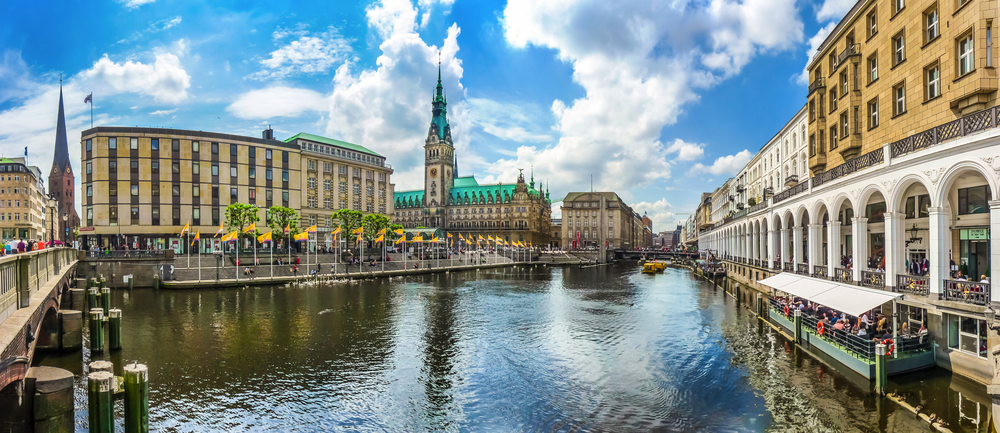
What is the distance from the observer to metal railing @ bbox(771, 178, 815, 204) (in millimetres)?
38731

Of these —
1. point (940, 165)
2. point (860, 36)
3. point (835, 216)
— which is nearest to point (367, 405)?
point (940, 165)

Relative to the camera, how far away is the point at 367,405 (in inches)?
824

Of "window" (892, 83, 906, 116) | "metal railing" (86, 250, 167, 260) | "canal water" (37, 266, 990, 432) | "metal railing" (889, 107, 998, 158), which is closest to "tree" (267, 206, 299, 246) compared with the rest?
"metal railing" (86, 250, 167, 260)

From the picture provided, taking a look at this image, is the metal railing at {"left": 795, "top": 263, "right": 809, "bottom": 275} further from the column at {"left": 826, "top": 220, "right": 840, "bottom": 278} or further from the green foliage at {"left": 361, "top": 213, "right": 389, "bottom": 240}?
the green foliage at {"left": 361, "top": 213, "right": 389, "bottom": 240}

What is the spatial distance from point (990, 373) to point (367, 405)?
24.7 meters

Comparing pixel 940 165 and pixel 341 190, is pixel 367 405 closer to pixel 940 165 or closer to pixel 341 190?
pixel 940 165

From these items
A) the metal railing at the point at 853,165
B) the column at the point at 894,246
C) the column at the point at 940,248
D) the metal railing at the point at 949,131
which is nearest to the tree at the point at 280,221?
the metal railing at the point at 853,165

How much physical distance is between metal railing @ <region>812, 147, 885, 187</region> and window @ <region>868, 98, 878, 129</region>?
4.24 meters

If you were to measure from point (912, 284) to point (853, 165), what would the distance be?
28.8 ft

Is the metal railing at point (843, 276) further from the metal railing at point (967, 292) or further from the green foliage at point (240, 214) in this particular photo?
the green foliage at point (240, 214)

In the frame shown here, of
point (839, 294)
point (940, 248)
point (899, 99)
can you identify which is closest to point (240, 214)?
point (839, 294)

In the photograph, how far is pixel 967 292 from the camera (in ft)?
65.9

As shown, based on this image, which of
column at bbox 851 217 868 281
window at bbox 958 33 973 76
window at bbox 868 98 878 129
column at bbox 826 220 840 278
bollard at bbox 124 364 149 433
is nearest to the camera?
bollard at bbox 124 364 149 433

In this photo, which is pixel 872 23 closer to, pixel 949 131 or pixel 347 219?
pixel 949 131
